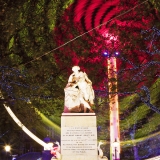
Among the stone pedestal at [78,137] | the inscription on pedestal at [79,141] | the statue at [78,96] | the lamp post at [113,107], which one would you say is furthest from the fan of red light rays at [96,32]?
the inscription on pedestal at [79,141]

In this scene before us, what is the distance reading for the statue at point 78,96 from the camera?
10492 mm

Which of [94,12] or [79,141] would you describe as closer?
[79,141]

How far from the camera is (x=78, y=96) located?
10.6 m

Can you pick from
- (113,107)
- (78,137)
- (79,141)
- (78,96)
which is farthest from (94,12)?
(79,141)

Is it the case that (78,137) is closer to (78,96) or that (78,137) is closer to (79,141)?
(79,141)

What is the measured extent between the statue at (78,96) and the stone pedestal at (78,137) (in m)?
0.25

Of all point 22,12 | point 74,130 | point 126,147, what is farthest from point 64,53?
point 126,147

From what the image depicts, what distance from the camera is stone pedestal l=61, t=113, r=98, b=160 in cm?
990

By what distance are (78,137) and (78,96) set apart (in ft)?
4.66

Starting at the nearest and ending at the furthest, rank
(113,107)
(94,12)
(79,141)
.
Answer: (79,141)
(113,107)
(94,12)

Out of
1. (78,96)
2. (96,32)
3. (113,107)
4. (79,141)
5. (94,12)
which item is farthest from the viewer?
(94,12)

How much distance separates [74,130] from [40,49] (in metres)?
8.48

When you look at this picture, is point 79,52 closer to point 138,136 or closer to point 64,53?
point 64,53

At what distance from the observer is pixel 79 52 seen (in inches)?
712
